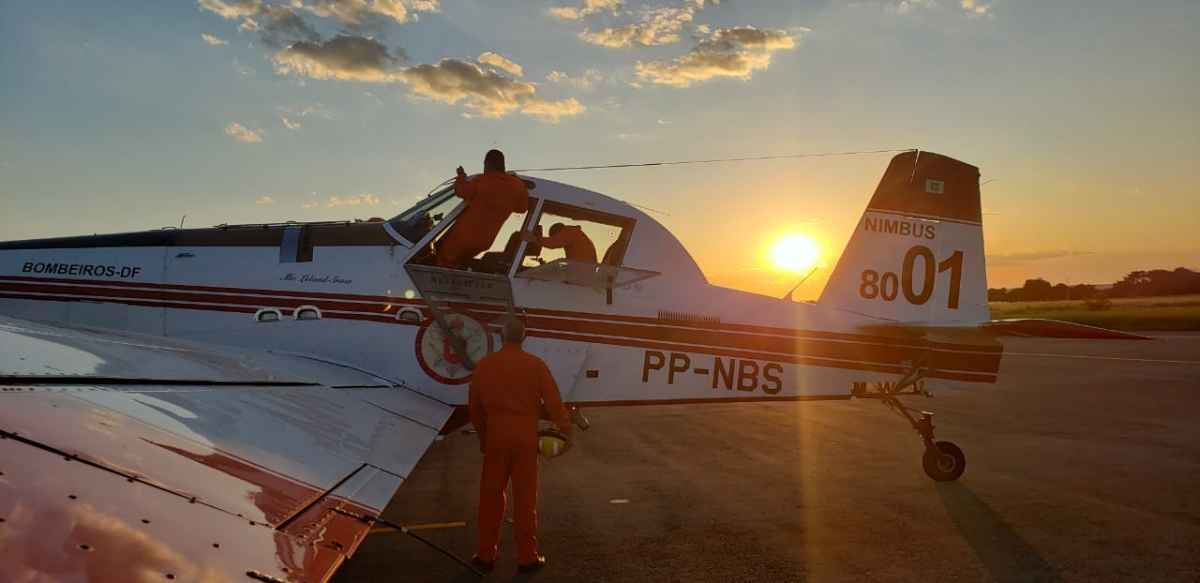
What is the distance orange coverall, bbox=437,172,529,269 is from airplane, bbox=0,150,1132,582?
0.42 ft

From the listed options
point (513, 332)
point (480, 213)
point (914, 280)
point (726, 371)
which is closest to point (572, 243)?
point (480, 213)

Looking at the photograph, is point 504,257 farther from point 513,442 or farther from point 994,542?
point 994,542

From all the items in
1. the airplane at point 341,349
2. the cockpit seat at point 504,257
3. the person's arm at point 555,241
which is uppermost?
the person's arm at point 555,241

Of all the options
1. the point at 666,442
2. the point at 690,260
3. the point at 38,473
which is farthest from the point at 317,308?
the point at 666,442

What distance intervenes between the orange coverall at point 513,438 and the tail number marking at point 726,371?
70.1 inches

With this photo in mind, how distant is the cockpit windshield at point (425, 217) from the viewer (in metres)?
6.13

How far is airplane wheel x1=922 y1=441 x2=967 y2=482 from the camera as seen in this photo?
24.5ft

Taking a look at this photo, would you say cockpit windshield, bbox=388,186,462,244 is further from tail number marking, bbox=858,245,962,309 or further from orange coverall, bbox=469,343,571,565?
tail number marking, bbox=858,245,962,309

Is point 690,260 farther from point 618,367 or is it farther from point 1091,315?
point 1091,315

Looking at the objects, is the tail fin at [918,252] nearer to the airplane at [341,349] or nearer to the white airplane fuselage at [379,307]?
the airplane at [341,349]

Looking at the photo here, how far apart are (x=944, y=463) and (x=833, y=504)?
174 centimetres

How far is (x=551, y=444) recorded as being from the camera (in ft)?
18.1

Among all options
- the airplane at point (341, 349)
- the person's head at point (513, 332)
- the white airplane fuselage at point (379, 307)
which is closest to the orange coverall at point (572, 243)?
the airplane at point (341, 349)

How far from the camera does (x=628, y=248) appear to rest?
6559 millimetres
